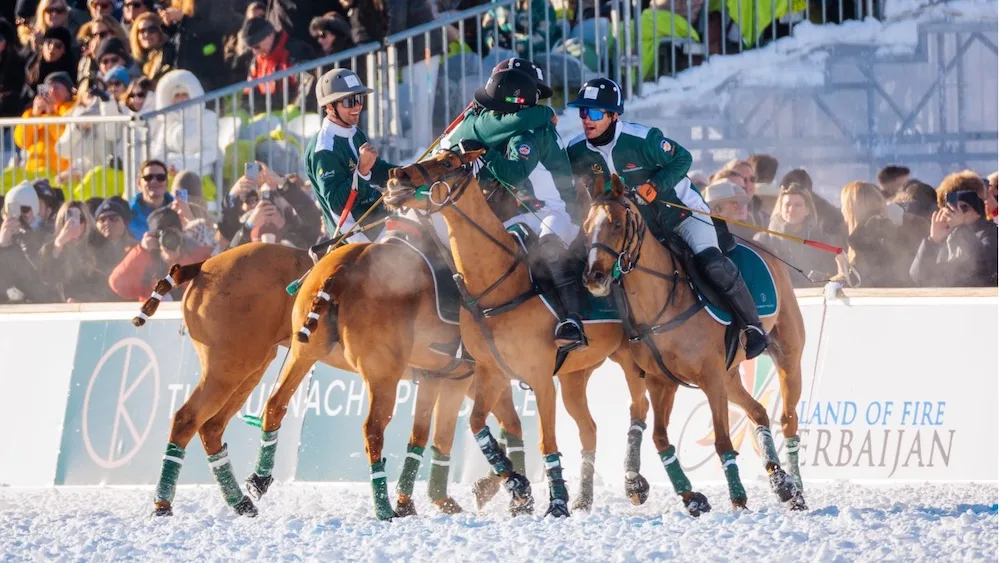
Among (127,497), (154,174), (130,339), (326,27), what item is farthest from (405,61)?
(127,497)

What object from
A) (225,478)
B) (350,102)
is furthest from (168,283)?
(350,102)

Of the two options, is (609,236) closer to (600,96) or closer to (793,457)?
(600,96)

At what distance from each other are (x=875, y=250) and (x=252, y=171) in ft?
16.3

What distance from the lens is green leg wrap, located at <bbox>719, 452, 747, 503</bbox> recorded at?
906cm

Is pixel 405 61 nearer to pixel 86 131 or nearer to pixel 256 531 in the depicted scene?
pixel 86 131

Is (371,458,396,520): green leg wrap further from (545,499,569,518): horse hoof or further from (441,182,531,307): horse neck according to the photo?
(441,182,531,307): horse neck

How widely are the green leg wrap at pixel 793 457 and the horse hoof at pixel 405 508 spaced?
234 centimetres

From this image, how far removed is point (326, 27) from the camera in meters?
14.8

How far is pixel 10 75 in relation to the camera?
1759 cm

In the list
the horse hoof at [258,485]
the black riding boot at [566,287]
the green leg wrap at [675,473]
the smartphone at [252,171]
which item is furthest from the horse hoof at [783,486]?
the smartphone at [252,171]

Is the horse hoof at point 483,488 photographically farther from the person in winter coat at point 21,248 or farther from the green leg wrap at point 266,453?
the person in winter coat at point 21,248

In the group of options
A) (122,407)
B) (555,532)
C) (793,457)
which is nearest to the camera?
(555,532)

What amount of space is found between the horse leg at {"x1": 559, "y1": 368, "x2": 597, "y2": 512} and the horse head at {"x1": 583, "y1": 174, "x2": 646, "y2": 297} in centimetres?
101

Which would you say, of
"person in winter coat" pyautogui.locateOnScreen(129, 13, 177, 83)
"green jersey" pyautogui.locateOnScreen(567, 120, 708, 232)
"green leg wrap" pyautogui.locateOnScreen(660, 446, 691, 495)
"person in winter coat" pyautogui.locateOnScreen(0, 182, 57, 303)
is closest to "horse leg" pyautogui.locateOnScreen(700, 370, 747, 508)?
"green leg wrap" pyautogui.locateOnScreen(660, 446, 691, 495)
